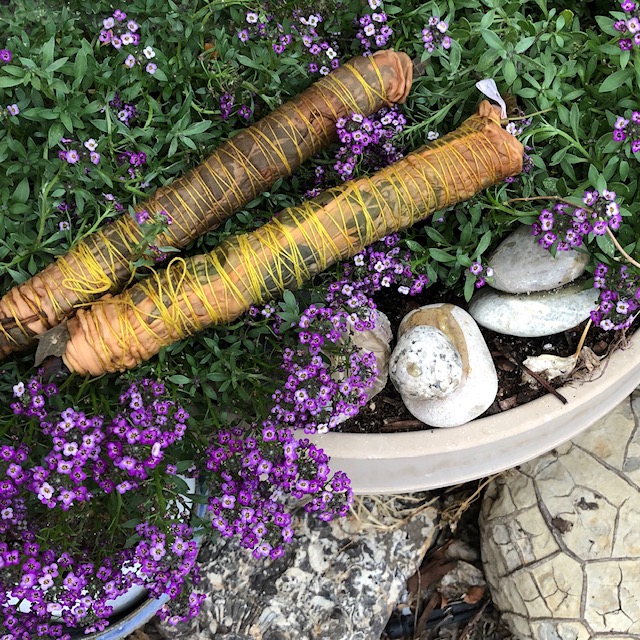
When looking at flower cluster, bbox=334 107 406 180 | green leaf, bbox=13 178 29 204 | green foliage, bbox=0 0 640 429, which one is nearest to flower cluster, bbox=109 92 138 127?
green foliage, bbox=0 0 640 429

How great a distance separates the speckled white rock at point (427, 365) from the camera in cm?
159

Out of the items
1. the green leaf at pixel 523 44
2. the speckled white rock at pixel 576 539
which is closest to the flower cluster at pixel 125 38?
the green leaf at pixel 523 44

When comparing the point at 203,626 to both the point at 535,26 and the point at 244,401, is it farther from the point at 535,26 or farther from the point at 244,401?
the point at 535,26

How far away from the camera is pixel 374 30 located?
1721 millimetres

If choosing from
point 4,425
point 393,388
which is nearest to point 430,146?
point 393,388

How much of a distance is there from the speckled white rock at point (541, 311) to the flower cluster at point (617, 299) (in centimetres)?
7

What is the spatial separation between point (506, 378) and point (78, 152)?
119 centimetres

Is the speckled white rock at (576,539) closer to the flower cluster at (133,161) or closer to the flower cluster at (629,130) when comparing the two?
the flower cluster at (629,130)

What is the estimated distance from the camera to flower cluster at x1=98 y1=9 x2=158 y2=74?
1592 mm

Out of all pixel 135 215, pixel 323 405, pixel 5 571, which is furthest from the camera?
pixel 135 215

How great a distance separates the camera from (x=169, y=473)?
150 centimetres

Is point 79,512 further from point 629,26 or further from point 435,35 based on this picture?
point 629,26

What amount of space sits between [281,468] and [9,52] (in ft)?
3.59

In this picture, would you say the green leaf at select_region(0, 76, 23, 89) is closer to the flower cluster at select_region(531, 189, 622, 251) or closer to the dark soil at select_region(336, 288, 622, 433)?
the dark soil at select_region(336, 288, 622, 433)
